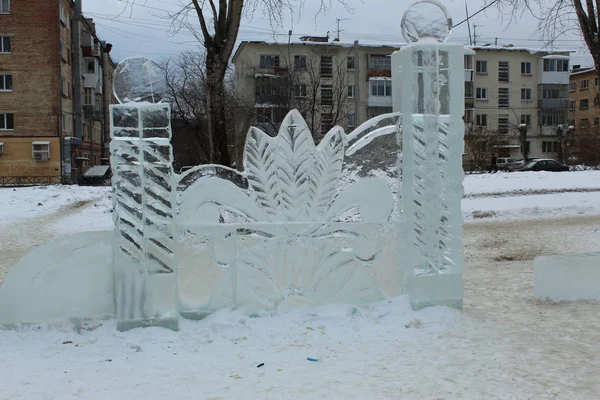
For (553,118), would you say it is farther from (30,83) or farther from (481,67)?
(30,83)

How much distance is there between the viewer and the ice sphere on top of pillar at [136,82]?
431 cm

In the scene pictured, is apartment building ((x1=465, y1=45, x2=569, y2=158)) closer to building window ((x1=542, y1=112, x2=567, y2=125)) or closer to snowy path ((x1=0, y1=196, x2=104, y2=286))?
building window ((x1=542, y1=112, x2=567, y2=125))

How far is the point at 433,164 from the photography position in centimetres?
471

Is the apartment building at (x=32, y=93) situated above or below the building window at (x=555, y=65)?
below

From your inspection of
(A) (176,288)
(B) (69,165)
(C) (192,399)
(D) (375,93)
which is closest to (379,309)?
(A) (176,288)

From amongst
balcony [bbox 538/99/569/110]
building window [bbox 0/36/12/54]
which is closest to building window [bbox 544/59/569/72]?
balcony [bbox 538/99/569/110]

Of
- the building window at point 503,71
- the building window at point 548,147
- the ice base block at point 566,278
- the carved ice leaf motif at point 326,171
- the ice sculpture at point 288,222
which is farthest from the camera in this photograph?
the building window at point 548,147

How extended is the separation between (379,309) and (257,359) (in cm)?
126

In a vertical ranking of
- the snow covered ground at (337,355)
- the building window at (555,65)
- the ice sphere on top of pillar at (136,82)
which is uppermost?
the building window at (555,65)

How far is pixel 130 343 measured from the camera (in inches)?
159

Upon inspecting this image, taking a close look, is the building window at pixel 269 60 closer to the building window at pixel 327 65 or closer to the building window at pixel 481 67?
the building window at pixel 327 65

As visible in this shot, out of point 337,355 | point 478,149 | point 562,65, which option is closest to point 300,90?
point 478,149

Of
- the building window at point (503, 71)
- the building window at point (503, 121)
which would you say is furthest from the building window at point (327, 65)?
the building window at point (503, 121)

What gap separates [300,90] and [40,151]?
1669 centimetres
